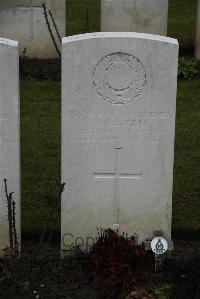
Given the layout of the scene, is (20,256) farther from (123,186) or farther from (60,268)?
(123,186)

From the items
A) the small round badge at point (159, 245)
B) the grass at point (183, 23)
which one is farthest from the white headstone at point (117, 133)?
the grass at point (183, 23)

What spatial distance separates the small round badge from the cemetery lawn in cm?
84

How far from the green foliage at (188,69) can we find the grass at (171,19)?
1515mm

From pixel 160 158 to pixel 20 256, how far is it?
134 cm

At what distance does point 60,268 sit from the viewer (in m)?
5.92

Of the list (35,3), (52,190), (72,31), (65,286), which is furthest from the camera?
(72,31)

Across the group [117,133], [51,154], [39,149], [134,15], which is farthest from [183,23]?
[117,133]

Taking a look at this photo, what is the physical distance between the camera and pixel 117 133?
232 inches

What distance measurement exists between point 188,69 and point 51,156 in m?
4.37

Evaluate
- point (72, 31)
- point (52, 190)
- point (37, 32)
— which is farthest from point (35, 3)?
point (52, 190)

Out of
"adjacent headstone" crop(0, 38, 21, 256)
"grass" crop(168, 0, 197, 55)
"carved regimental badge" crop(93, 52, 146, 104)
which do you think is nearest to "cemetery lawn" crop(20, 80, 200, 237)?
"adjacent headstone" crop(0, 38, 21, 256)

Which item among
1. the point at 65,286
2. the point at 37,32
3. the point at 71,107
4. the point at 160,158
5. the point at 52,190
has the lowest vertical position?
the point at 65,286

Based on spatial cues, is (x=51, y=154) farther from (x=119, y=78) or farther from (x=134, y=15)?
(x=134, y=15)

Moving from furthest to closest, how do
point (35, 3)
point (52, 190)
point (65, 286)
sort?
point (35, 3)
point (52, 190)
point (65, 286)
